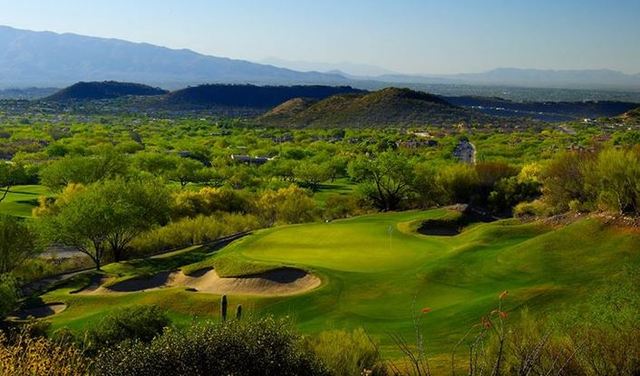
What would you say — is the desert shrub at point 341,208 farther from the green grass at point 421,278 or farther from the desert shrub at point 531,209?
the green grass at point 421,278

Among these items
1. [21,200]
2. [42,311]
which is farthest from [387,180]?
[21,200]

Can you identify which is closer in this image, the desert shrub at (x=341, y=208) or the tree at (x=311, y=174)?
the desert shrub at (x=341, y=208)

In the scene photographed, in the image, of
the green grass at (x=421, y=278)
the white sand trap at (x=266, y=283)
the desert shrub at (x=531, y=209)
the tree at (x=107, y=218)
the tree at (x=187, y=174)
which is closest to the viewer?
the green grass at (x=421, y=278)

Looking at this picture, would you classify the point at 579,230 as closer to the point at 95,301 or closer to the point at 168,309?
the point at 168,309

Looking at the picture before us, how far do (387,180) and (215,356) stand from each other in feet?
168

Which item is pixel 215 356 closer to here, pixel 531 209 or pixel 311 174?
pixel 531 209

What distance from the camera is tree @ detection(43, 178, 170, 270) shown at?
4197cm

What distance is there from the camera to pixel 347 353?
17719 mm

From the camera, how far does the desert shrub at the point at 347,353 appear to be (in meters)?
17.2

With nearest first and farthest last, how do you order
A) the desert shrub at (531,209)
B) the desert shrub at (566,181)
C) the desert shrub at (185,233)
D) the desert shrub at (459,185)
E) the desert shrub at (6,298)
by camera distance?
1. the desert shrub at (6,298)
2. the desert shrub at (185,233)
3. the desert shrub at (566,181)
4. the desert shrub at (531,209)
5. the desert shrub at (459,185)

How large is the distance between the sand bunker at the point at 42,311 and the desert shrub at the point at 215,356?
18.8 metres

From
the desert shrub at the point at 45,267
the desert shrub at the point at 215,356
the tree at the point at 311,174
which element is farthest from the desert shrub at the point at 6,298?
the tree at the point at 311,174

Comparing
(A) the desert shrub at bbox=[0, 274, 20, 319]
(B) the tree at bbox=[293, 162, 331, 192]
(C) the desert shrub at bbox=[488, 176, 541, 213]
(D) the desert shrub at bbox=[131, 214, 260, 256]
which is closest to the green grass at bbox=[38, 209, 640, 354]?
(A) the desert shrub at bbox=[0, 274, 20, 319]

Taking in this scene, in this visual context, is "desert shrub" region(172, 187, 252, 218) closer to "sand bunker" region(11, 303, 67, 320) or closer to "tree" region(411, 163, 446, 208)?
"tree" region(411, 163, 446, 208)
